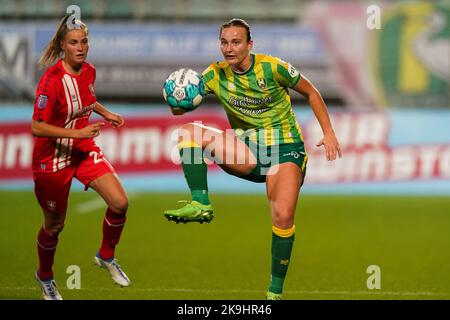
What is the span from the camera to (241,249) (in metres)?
9.96

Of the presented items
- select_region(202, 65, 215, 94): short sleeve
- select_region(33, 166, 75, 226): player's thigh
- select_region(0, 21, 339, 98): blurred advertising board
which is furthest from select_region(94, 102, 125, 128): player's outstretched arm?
select_region(0, 21, 339, 98): blurred advertising board

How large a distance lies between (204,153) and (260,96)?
56cm

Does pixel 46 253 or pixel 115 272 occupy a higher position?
pixel 46 253

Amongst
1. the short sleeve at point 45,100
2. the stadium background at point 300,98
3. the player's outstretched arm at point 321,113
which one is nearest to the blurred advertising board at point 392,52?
the stadium background at point 300,98

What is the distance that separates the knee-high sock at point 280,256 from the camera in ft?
20.8

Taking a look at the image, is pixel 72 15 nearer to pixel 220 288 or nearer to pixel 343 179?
pixel 220 288

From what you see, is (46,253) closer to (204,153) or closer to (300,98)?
(204,153)

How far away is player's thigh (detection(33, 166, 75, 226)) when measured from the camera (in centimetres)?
668

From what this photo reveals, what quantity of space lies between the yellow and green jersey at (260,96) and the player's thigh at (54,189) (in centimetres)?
126

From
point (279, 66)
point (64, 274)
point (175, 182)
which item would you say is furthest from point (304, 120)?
point (279, 66)

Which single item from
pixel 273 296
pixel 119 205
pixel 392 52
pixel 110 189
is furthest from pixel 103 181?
pixel 392 52

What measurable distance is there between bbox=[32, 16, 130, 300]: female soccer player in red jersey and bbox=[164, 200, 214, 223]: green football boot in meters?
0.87

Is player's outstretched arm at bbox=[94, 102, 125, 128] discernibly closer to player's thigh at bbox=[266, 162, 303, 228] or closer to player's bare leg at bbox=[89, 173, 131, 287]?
player's bare leg at bbox=[89, 173, 131, 287]
